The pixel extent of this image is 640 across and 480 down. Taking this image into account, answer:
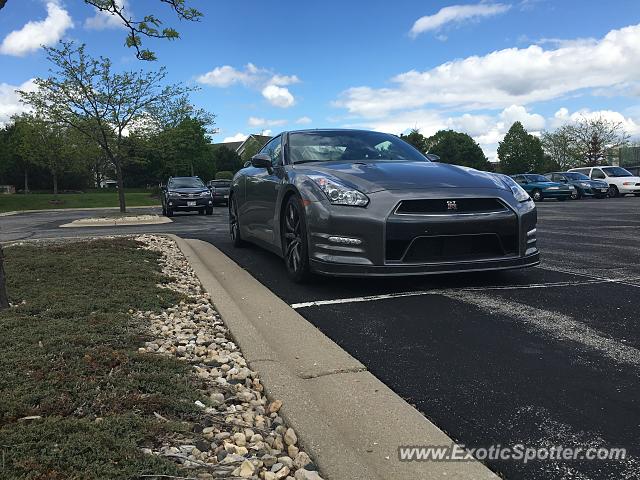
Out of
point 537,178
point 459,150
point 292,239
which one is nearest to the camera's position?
point 292,239

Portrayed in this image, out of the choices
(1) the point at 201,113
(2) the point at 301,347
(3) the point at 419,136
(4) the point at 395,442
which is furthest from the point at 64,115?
(3) the point at 419,136

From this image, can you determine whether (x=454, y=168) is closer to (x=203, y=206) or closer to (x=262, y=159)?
(x=262, y=159)

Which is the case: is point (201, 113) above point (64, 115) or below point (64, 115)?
above

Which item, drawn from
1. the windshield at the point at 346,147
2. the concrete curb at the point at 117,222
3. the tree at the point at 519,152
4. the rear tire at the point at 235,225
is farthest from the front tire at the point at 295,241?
the tree at the point at 519,152

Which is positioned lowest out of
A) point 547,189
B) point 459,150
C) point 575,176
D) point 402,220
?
point 402,220

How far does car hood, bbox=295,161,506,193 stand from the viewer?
441 centimetres

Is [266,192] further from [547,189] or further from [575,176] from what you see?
[575,176]

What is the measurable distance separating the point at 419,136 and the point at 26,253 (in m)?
88.5

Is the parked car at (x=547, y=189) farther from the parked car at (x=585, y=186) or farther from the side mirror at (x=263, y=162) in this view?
the side mirror at (x=263, y=162)

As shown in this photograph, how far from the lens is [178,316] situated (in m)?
3.90

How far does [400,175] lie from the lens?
4.59 meters

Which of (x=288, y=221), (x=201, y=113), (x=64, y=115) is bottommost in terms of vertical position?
(x=288, y=221)

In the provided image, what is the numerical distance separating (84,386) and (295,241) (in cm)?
273

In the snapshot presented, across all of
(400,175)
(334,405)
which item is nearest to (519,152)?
(400,175)
